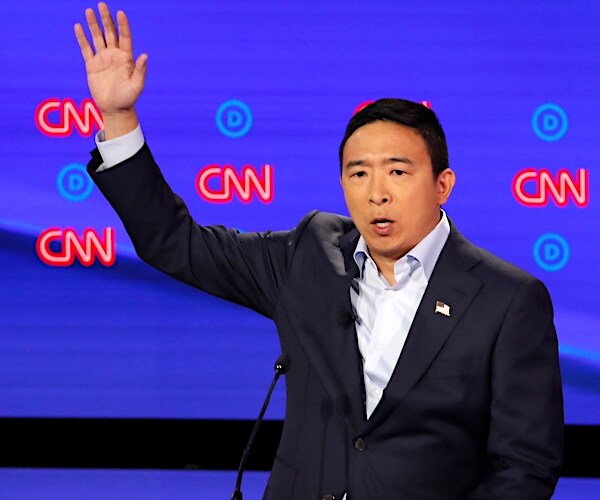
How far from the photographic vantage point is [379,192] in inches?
70.1

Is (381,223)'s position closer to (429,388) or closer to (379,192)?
(379,192)

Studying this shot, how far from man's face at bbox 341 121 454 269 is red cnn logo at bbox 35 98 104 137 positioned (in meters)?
1.61

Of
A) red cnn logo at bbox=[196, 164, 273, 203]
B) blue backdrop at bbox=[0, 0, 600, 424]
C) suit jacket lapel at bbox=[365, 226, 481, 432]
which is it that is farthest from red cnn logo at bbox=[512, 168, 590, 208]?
suit jacket lapel at bbox=[365, 226, 481, 432]

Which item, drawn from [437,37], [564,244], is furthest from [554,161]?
[437,37]

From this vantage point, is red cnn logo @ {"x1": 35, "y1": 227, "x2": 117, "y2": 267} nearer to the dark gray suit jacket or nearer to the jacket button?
the dark gray suit jacket

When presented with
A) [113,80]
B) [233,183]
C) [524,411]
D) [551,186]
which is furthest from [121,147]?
[551,186]

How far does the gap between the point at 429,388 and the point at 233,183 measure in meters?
1.63

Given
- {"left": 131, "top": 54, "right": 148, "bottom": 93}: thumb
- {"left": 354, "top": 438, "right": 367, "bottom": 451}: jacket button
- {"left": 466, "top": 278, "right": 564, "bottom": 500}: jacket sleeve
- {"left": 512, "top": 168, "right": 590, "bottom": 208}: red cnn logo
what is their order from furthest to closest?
{"left": 512, "top": 168, "right": 590, "bottom": 208}: red cnn logo
{"left": 131, "top": 54, "right": 148, "bottom": 93}: thumb
{"left": 354, "top": 438, "right": 367, "bottom": 451}: jacket button
{"left": 466, "top": 278, "right": 564, "bottom": 500}: jacket sleeve

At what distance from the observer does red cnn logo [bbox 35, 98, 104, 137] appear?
128 inches

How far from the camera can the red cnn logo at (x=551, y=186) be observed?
3.21m

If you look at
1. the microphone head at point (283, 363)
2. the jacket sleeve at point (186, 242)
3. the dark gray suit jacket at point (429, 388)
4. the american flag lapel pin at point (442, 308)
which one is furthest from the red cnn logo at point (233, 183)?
the american flag lapel pin at point (442, 308)

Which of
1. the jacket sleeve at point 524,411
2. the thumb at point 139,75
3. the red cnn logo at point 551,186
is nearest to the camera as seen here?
the jacket sleeve at point 524,411

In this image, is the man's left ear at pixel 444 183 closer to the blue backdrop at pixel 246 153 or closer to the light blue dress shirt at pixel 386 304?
the light blue dress shirt at pixel 386 304

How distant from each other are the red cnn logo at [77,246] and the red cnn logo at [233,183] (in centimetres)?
33
